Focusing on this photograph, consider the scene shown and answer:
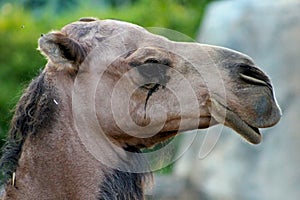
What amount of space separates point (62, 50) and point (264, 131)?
5746 mm

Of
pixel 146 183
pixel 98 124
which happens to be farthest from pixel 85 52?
pixel 146 183

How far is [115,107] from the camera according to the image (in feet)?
17.8

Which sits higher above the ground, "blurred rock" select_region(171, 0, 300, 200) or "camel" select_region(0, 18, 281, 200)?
"camel" select_region(0, 18, 281, 200)

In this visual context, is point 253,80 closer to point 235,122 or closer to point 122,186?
point 235,122

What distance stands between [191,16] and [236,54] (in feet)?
28.1

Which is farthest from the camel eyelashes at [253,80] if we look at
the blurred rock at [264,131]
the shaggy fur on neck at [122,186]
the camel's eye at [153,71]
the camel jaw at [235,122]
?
the blurred rock at [264,131]

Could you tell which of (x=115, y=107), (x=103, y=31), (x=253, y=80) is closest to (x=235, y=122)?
(x=253, y=80)

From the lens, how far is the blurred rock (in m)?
10.7

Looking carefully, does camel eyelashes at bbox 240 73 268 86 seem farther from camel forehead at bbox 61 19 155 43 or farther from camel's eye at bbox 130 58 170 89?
camel forehead at bbox 61 19 155 43

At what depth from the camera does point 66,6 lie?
16266mm

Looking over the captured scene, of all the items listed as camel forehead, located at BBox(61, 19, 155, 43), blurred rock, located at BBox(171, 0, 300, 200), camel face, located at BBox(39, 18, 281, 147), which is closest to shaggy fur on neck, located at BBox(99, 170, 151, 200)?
camel face, located at BBox(39, 18, 281, 147)

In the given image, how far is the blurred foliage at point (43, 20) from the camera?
39.3 ft

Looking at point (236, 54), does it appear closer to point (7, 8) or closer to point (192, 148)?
point (192, 148)

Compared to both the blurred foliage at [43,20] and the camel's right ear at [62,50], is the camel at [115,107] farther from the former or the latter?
the blurred foliage at [43,20]
